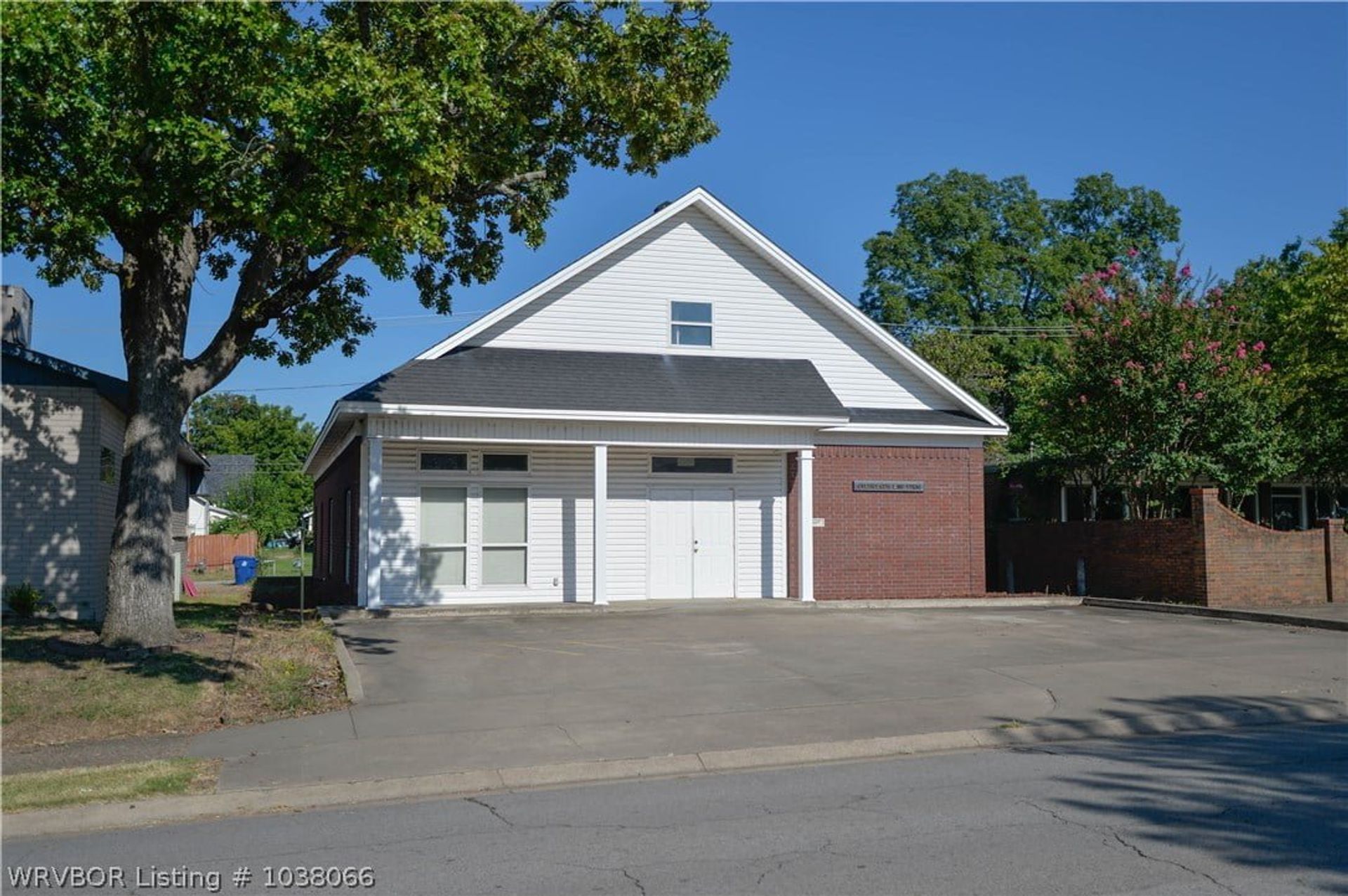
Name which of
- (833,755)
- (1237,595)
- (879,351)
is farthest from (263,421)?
(833,755)

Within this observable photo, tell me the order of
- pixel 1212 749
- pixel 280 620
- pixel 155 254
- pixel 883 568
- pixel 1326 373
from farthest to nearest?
pixel 1326 373 → pixel 883 568 → pixel 280 620 → pixel 155 254 → pixel 1212 749

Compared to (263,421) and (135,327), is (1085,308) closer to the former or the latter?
(135,327)

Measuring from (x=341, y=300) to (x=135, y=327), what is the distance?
141 inches

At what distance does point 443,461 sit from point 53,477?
6176mm

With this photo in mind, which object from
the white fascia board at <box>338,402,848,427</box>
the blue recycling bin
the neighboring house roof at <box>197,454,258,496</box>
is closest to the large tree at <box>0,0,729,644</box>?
the white fascia board at <box>338,402,848,427</box>

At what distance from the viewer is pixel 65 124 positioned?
37.6 ft

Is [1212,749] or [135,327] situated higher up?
[135,327]

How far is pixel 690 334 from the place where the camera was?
74.4 ft

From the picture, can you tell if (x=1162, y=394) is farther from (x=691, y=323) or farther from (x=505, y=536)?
(x=505, y=536)

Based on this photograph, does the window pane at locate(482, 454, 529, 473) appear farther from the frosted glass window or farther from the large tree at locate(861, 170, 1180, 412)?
the large tree at locate(861, 170, 1180, 412)

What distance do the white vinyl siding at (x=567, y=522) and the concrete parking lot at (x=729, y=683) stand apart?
207 cm

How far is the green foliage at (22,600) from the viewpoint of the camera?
1608cm

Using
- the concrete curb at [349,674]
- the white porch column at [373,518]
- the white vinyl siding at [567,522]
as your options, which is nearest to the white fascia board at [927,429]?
the white vinyl siding at [567,522]

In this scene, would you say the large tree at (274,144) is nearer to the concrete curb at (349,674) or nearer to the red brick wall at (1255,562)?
Result: the concrete curb at (349,674)
